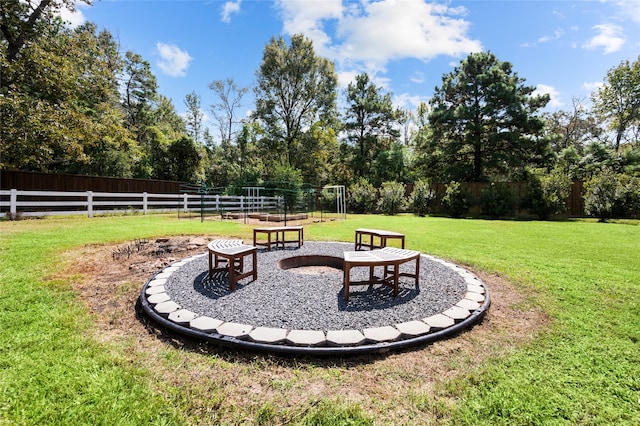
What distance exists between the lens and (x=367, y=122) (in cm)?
2427

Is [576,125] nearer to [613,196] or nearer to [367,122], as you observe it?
[367,122]

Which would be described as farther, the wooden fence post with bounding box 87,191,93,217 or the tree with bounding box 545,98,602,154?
the tree with bounding box 545,98,602,154

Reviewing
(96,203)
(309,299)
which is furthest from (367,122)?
(309,299)

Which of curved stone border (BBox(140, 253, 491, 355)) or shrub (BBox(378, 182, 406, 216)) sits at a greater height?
shrub (BBox(378, 182, 406, 216))

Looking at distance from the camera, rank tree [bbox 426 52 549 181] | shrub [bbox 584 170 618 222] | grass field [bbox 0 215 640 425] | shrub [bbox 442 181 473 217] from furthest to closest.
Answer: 1. tree [bbox 426 52 549 181]
2. shrub [bbox 442 181 473 217]
3. shrub [bbox 584 170 618 222]
4. grass field [bbox 0 215 640 425]

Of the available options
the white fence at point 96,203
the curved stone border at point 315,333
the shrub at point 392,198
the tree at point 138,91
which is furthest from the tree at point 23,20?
the shrub at point 392,198

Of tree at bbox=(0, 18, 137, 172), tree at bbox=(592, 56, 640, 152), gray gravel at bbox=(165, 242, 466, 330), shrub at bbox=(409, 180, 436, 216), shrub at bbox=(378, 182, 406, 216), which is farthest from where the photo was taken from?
tree at bbox=(592, 56, 640, 152)

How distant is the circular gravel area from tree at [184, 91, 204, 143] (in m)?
29.4

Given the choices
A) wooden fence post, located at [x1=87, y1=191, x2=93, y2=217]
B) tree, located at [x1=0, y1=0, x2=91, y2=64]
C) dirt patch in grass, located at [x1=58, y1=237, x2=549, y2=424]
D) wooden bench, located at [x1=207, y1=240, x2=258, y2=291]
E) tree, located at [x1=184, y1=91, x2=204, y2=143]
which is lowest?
dirt patch in grass, located at [x1=58, y1=237, x2=549, y2=424]

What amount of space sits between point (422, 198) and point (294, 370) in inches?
584

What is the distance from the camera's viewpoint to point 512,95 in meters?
16.4

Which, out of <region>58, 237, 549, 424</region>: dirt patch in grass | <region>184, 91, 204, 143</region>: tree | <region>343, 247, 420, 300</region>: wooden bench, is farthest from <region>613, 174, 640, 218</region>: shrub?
<region>184, 91, 204, 143</region>: tree

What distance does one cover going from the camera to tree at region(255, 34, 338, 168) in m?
21.8

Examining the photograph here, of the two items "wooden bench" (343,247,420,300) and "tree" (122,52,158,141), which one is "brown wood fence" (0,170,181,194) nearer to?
"tree" (122,52,158,141)
